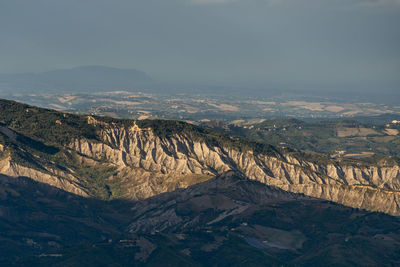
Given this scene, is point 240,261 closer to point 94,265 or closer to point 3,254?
point 94,265

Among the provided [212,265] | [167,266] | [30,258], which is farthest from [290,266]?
[30,258]

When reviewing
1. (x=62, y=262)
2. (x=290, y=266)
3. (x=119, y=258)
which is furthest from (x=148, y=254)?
(x=290, y=266)

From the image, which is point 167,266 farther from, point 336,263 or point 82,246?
point 336,263

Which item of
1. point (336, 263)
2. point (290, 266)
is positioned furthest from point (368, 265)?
point (290, 266)

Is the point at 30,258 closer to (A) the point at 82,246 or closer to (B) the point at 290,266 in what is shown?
(A) the point at 82,246

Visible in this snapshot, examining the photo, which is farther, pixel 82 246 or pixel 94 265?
pixel 82 246

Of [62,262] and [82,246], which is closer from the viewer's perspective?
[62,262]
